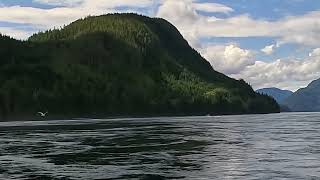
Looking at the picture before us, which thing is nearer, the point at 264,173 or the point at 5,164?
the point at 264,173

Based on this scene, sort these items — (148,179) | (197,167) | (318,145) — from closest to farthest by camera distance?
(148,179) < (197,167) < (318,145)

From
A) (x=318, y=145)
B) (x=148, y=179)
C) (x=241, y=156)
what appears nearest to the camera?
(x=148, y=179)

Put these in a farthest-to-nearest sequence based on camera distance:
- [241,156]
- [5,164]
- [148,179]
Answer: [241,156]
[5,164]
[148,179]

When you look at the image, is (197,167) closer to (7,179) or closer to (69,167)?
(69,167)

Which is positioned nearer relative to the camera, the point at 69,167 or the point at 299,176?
the point at 299,176

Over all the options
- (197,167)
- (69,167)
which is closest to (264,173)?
(197,167)

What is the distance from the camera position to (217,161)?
149ft

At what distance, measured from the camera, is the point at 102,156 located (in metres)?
51.9

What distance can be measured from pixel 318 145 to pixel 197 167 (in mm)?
24186

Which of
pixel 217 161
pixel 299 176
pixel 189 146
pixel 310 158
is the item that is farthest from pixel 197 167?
pixel 189 146

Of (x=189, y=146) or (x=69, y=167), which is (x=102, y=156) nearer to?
(x=69, y=167)

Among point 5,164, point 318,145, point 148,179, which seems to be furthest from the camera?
point 318,145

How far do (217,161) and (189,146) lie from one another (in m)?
17.7

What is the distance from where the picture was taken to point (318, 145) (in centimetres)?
6059
